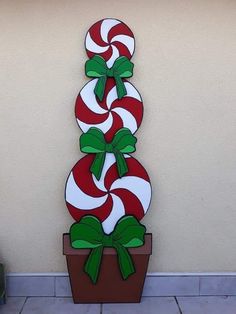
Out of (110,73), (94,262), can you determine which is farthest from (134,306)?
(110,73)

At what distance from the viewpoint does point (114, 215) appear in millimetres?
3283

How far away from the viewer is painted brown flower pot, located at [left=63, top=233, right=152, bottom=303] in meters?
3.21

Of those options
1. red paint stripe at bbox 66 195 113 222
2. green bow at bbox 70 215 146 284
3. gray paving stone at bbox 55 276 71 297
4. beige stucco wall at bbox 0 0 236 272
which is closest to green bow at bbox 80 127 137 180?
beige stucco wall at bbox 0 0 236 272

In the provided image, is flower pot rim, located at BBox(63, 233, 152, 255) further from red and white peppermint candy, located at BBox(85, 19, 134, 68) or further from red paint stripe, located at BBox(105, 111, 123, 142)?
red and white peppermint candy, located at BBox(85, 19, 134, 68)

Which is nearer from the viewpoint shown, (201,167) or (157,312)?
(157,312)

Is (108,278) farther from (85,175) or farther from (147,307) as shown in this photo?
(85,175)

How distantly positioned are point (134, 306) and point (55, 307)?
26.9 inches

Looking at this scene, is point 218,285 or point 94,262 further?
point 218,285

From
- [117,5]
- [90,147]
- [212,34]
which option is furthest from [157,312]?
[117,5]

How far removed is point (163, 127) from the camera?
3314 millimetres

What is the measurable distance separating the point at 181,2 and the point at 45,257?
2557 millimetres

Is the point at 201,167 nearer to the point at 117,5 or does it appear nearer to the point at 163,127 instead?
the point at 163,127

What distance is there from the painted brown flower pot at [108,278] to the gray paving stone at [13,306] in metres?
0.48

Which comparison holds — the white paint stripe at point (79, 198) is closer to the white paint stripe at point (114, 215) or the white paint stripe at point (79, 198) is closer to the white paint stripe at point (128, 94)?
the white paint stripe at point (114, 215)
